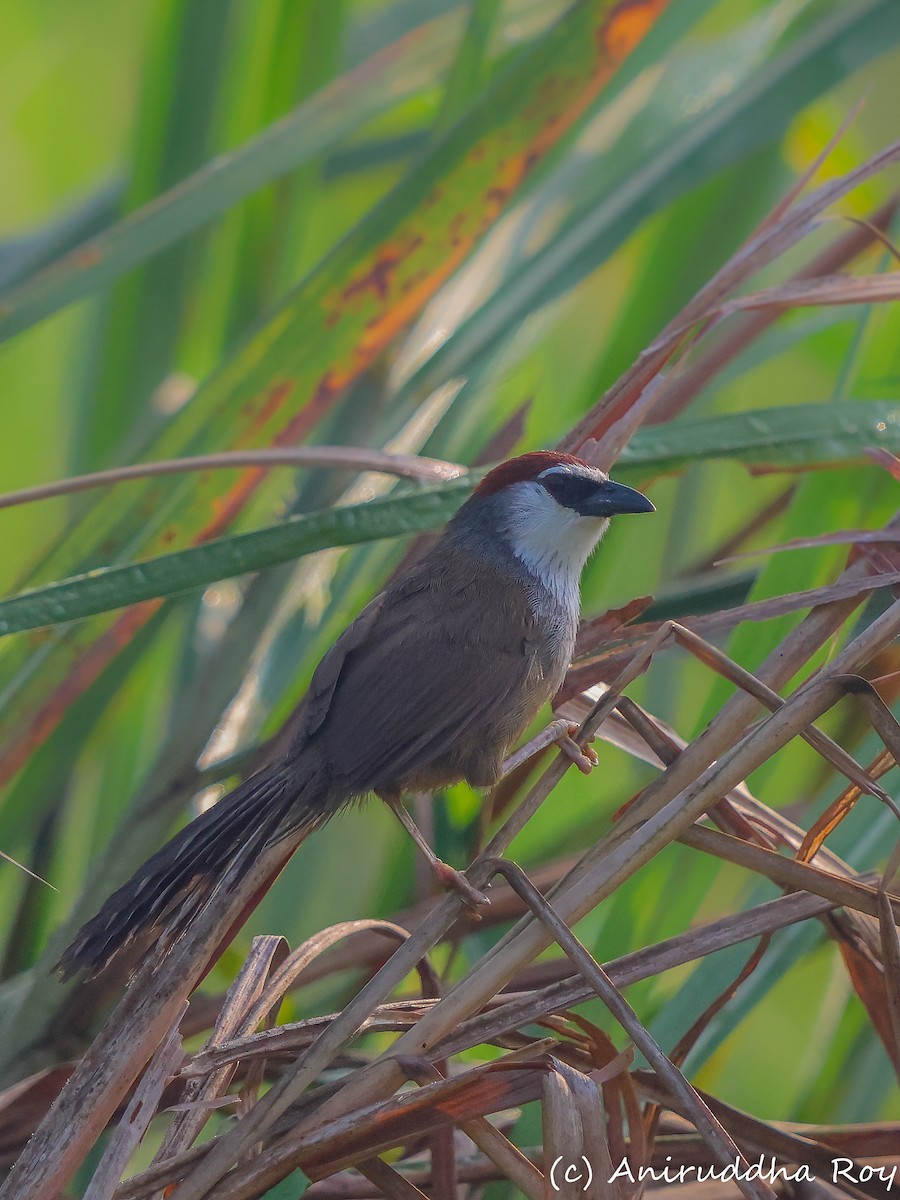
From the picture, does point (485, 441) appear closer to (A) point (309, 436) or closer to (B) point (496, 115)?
(A) point (309, 436)

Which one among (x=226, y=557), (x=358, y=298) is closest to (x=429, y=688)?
(x=226, y=557)

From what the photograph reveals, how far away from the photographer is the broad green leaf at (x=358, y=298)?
1980mm

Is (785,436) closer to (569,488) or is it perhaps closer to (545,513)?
(569,488)

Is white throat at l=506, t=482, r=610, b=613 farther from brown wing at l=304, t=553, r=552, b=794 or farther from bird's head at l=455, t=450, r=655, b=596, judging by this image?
brown wing at l=304, t=553, r=552, b=794

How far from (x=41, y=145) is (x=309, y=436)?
153cm

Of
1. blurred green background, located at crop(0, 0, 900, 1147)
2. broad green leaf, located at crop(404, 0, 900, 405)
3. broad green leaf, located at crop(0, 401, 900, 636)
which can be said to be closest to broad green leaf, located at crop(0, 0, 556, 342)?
blurred green background, located at crop(0, 0, 900, 1147)

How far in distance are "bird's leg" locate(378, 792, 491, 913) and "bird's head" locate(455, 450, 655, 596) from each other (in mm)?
491

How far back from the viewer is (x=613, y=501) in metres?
1.90

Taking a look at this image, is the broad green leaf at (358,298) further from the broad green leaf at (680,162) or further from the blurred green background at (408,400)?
the broad green leaf at (680,162)

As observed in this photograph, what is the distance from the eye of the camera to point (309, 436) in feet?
7.58

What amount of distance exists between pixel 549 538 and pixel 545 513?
0.17ft

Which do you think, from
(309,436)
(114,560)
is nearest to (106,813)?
(114,560)

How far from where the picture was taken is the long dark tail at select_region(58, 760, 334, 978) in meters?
1.45

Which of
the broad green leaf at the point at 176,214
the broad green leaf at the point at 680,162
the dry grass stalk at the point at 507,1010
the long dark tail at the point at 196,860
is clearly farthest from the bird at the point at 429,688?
the broad green leaf at the point at 176,214
